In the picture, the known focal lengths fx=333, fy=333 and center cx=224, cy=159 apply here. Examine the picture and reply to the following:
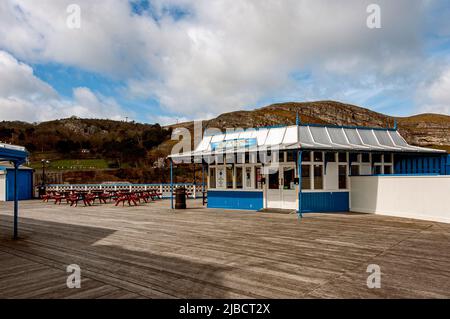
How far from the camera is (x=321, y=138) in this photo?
14367 mm

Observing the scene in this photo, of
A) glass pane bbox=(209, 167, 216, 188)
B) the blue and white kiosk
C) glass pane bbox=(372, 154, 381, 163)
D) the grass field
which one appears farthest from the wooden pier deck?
the grass field

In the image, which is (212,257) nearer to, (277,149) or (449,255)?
(449,255)

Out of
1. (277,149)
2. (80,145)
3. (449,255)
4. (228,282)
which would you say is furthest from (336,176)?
(80,145)

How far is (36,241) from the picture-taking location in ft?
27.1

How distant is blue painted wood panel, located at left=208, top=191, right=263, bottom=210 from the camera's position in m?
15.0

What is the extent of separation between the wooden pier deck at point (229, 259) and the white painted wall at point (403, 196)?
0.92 metres

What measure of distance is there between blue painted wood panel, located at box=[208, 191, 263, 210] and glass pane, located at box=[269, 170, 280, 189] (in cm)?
64

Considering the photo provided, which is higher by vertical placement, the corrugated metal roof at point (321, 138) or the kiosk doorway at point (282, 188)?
the corrugated metal roof at point (321, 138)

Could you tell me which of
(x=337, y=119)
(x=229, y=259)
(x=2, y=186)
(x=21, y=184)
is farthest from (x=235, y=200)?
(x=337, y=119)

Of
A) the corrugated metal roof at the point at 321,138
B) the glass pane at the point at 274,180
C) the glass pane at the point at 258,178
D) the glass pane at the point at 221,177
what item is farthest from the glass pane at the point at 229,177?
the glass pane at the point at 274,180

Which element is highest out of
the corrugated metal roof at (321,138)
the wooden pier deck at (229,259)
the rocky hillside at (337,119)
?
the rocky hillside at (337,119)

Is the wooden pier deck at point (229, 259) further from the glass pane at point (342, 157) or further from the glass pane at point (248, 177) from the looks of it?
the glass pane at point (248, 177)

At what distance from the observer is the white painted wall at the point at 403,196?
36.0 feet
